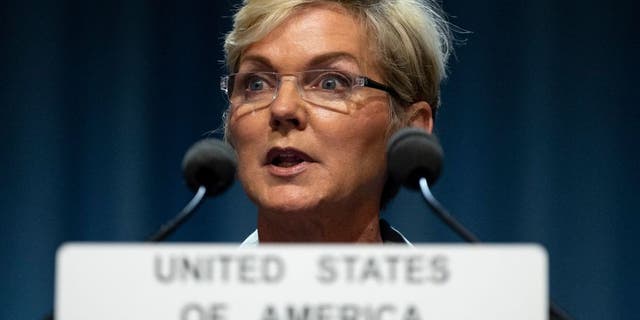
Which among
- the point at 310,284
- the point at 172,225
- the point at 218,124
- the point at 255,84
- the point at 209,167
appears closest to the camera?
the point at 310,284

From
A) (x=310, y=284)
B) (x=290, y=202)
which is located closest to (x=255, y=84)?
(x=290, y=202)

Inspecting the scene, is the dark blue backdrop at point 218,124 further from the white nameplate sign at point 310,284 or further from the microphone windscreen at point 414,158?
the white nameplate sign at point 310,284

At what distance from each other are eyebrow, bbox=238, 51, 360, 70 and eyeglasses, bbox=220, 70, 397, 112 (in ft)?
0.04

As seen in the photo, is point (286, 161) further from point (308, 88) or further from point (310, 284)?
point (310, 284)

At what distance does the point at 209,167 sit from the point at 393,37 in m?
0.57

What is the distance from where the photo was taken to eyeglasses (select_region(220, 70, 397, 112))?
158 cm

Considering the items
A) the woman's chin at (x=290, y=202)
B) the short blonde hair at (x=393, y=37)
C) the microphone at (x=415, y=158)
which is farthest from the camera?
the short blonde hair at (x=393, y=37)

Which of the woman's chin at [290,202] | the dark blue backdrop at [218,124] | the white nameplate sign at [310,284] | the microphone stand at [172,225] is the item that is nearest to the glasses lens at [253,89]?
the woman's chin at [290,202]

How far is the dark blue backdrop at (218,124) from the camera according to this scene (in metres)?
2.73

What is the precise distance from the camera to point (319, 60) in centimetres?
160

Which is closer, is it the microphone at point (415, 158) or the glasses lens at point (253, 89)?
the microphone at point (415, 158)

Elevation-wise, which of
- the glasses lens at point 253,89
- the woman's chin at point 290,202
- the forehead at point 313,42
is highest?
the forehead at point 313,42

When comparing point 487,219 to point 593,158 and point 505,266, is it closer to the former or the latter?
point 593,158

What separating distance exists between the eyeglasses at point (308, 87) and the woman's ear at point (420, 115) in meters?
0.09
